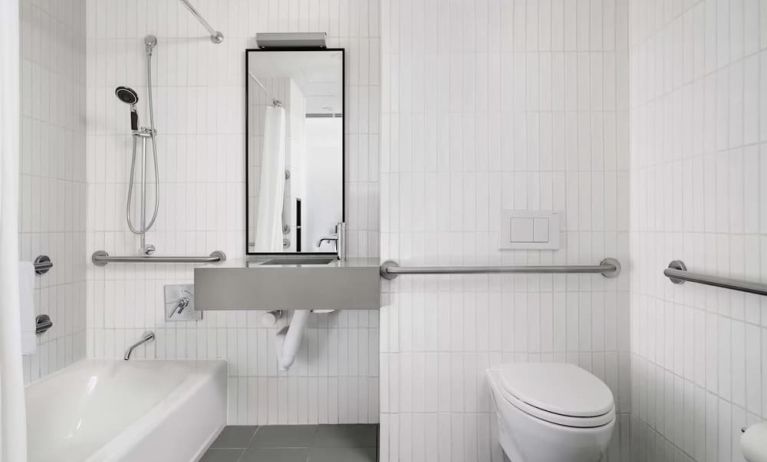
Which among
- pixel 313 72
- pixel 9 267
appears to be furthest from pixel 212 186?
pixel 9 267

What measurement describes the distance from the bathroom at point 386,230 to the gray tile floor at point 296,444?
0.04 feet

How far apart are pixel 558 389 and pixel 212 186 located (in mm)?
1580

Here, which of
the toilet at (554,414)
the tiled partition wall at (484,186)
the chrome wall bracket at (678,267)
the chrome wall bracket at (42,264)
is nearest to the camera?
the toilet at (554,414)

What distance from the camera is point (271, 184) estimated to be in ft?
5.75

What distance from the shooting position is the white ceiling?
173cm

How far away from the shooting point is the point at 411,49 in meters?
1.41

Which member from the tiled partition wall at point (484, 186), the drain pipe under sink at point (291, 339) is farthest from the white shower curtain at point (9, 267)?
the tiled partition wall at point (484, 186)

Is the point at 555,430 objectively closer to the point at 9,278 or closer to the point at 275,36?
the point at 9,278

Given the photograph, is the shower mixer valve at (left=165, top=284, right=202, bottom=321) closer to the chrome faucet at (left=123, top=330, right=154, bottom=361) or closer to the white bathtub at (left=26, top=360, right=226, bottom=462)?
the chrome faucet at (left=123, top=330, right=154, bottom=361)

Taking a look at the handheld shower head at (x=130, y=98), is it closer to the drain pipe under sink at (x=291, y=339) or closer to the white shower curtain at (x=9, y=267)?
the white shower curtain at (x=9, y=267)

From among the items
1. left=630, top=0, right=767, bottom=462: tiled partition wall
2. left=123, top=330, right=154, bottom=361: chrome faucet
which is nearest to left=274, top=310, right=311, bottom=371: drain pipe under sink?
left=123, top=330, right=154, bottom=361: chrome faucet

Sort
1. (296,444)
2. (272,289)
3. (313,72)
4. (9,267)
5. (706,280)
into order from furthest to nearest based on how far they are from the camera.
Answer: (313,72), (296,444), (272,289), (706,280), (9,267)

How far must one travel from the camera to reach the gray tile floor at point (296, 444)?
5.06ft

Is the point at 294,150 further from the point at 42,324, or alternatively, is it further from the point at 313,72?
the point at 42,324
